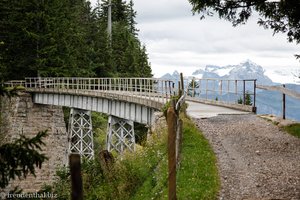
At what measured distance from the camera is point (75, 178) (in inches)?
193

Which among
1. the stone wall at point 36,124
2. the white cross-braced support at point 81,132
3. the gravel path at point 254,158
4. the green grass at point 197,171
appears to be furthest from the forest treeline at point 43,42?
the green grass at point 197,171

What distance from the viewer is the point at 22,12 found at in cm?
4259

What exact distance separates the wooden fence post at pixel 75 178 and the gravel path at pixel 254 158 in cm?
490

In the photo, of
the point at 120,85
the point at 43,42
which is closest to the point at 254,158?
the point at 120,85

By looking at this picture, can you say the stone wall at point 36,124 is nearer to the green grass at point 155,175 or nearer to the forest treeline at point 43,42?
the forest treeline at point 43,42

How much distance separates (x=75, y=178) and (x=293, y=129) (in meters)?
12.0

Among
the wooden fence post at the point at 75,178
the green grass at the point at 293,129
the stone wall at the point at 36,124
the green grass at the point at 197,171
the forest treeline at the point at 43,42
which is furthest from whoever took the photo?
the forest treeline at the point at 43,42

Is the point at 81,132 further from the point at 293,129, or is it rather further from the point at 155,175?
the point at 155,175

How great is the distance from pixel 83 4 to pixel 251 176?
5950cm

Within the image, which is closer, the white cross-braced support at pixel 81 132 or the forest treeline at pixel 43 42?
the white cross-braced support at pixel 81 132

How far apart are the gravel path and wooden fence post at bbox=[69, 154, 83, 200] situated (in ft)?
16.1

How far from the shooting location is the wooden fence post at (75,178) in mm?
4805

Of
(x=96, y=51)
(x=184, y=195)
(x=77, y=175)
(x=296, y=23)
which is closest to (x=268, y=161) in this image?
(x=184, y=195)

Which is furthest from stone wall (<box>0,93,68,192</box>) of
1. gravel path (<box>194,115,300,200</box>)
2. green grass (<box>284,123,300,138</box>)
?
green grass (<box>284,123,300,138</box>)
